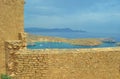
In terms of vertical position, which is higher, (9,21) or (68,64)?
(9,21)

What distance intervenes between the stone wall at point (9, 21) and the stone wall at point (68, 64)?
387 cm

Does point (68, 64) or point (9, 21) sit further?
point (9, 21)

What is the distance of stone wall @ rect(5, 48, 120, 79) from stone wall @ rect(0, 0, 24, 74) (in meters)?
3.87

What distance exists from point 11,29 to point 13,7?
0.98 metres

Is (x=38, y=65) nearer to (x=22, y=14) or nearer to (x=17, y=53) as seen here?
(x=17, y=53)

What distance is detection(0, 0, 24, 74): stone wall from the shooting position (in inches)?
685

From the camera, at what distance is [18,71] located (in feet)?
44.5

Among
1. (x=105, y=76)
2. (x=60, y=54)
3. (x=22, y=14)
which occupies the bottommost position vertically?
(x=105, y=76)

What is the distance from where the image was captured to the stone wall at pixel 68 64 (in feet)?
44.7

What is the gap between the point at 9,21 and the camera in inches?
699

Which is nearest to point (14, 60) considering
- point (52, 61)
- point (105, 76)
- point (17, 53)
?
point (17, 53)

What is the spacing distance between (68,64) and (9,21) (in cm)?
475

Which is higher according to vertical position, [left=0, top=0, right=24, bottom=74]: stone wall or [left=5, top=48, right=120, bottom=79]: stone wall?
[left=0, top=0, right=24, bottom=74]: stone wall

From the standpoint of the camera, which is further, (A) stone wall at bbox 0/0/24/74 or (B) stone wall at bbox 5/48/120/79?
(A) stone wall at bbox 0/0/24/74
